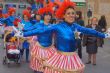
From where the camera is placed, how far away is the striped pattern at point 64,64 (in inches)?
221

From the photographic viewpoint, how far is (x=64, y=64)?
5621 millimetres

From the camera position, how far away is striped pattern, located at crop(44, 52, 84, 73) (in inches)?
221

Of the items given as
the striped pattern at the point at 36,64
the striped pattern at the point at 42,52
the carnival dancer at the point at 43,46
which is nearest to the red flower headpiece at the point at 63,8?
the carnival dancer at the point at 43,46

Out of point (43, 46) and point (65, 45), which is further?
point (43, 46)

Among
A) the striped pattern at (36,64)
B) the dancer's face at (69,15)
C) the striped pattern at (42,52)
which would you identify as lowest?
the striped pattern at (36,64)

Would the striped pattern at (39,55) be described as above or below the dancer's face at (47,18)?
below

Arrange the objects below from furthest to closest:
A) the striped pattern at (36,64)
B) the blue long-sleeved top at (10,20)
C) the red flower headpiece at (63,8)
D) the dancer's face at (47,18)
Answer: the blue long-sleeved top at (10,20)
the striped pattern at (36,64)
the dancer's face at (47,18)
the red flower headpiece at (63,8)

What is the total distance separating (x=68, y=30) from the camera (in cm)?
568

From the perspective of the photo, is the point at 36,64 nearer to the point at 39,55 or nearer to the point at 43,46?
the point at 39,55

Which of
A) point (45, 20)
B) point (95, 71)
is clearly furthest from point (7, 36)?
point (45, 20)

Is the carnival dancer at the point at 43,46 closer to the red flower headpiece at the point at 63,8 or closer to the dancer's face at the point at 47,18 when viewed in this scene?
the dancer's face at the point at 47,18

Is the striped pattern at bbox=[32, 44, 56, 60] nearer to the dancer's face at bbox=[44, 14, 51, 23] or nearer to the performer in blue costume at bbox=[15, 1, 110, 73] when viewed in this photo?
the dancer's face at bbox=[44, 14, 51, 23]

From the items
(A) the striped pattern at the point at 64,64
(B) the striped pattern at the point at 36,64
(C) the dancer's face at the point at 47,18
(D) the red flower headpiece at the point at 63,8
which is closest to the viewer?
(A) the striped pattern at the point at 64,64

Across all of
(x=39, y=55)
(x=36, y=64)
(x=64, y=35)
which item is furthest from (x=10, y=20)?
(x=64, y=35)
